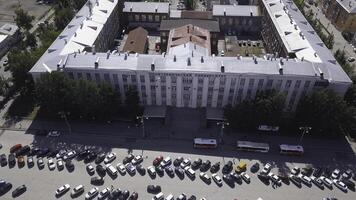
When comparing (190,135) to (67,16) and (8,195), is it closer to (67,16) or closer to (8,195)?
(8,195)

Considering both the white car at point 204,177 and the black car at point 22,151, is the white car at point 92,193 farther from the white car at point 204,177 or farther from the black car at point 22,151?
the white car at point 204,177

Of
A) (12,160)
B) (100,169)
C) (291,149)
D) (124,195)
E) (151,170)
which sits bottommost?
(124,195)

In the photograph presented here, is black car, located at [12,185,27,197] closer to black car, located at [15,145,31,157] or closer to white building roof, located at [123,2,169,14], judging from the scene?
black car, located at [15,145,31,157]

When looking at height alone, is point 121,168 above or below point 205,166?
above

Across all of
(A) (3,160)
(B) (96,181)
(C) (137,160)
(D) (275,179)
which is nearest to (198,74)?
(C) (137,160)

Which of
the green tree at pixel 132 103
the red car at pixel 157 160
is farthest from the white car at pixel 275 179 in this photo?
the green tree at pixel 132 103

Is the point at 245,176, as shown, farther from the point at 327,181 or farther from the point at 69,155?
the point at 69,155
